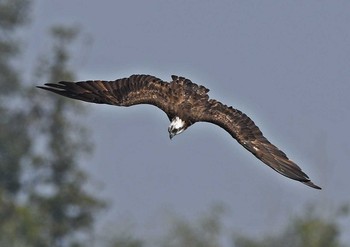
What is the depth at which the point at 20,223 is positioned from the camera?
55.7 m

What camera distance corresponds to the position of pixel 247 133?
2898cm

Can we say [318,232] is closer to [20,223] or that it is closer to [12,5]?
[20,223]

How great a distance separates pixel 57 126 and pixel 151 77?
29360 millimetres

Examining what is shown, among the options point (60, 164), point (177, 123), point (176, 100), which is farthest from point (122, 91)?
point (60, 164)

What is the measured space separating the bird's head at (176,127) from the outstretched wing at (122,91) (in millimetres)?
211

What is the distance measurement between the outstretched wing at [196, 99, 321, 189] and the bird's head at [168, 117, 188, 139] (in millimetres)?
232

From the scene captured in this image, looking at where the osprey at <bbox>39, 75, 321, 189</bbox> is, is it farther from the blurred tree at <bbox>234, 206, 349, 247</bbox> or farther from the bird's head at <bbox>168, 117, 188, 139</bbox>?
the blurred tree at <bbox>234, 206, 349, 247</bbox>

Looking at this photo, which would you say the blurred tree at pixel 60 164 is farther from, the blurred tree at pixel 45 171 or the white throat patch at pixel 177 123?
the white throat patch at pixel 177 123

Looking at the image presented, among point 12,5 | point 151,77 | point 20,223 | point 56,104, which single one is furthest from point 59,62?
point 151,77

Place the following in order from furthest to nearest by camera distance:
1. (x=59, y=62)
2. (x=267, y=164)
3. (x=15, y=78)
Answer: (x=15, y=78) → (x=59, y=62) → (x=267, y=164)

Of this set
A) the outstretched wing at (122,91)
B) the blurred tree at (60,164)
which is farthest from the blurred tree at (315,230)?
the outstretched wing at (122,91)

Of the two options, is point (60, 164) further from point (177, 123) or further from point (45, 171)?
point (177, 123)

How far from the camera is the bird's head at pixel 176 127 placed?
29.3 m

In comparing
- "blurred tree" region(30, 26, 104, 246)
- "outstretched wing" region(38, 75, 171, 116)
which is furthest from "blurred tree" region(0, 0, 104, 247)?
"outstretched wing" region(38, 75, 171, 116)
